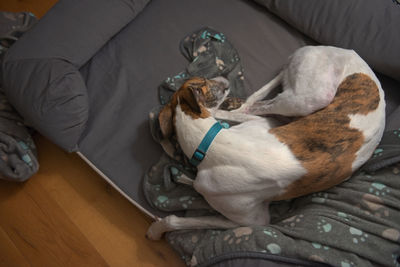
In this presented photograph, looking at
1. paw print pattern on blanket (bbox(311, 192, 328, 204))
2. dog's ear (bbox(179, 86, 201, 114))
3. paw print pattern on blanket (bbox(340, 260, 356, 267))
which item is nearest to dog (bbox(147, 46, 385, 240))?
dog's ear (bbox(179, 86, 201, 114))

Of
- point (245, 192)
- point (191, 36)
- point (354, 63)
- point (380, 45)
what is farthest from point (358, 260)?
point (191, 36)

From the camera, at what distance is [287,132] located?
1.87m

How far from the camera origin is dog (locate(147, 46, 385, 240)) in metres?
1.75

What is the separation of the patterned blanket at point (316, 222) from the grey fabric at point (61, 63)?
69cm

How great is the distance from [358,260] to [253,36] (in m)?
2.01

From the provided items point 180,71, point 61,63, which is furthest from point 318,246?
point 61,63

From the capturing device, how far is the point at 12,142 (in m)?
2.40

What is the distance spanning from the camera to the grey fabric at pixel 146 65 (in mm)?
2420

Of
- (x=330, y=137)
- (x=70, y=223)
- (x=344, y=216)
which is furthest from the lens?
(x=70, y=223)

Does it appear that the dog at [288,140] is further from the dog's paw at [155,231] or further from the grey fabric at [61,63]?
the grey fabric at [61,63]

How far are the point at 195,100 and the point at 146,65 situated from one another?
3.61 feet

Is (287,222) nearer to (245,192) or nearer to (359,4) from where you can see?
(245,192)

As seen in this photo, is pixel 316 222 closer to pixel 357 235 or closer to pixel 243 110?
pixel 357 235

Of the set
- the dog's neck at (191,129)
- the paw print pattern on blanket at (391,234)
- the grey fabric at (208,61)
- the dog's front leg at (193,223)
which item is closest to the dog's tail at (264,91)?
the grey fabric at (208,61)
